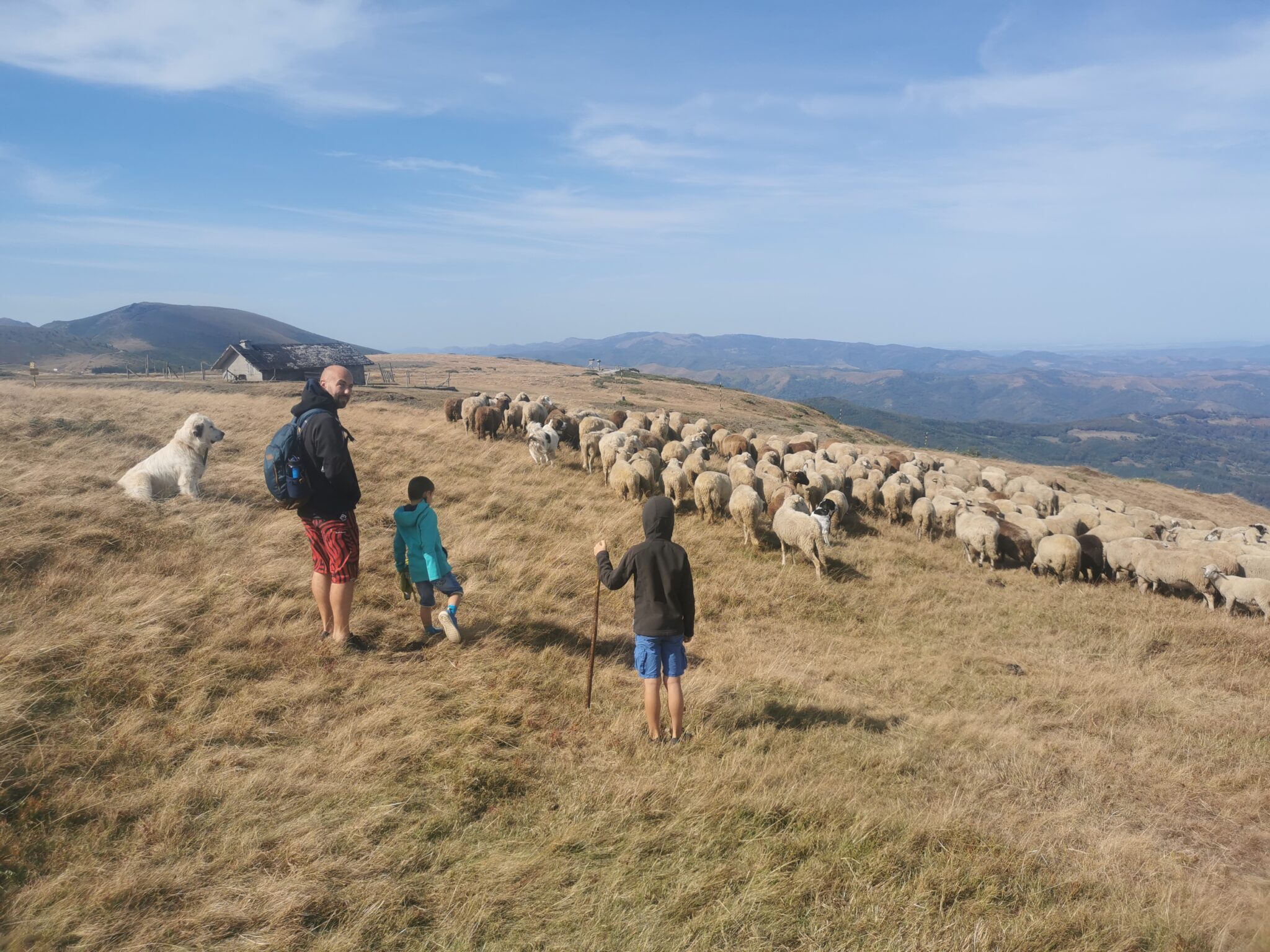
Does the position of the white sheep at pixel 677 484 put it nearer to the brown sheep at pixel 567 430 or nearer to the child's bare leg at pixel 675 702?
the brown sheep at pixel 567 430

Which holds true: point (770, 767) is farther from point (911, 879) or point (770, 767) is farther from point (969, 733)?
point (969, 733)

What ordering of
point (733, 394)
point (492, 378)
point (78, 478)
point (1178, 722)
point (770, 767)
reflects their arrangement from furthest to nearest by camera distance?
point (492, 378), point (733, 394), point (78, 478), point (1178, 722), point (770, 767)

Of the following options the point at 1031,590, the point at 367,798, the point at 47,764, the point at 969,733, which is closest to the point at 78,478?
the point at 47,764

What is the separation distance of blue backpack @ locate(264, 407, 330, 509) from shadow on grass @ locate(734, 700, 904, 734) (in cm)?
460

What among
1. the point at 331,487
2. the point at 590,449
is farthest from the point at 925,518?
the point at 331,487

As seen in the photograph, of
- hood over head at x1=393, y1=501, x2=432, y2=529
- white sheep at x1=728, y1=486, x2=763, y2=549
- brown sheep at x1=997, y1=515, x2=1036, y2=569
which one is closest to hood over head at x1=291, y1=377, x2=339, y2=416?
hood over head at x1=393, y1=501, x2=432, y2=529

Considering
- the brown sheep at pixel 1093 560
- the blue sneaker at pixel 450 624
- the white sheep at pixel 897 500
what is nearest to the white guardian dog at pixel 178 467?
the blue sneaker at pixel 450 624

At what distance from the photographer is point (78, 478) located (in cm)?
975

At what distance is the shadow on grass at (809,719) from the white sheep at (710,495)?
290 inches

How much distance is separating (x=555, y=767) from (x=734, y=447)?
17.2 metres

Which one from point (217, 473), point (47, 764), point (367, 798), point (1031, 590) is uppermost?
point (217, 473)

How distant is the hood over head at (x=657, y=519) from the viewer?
5.41 m

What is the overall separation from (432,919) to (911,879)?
3.06m

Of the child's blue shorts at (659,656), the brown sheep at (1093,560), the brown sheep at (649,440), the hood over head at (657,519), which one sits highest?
the hood over head at (657,519)
